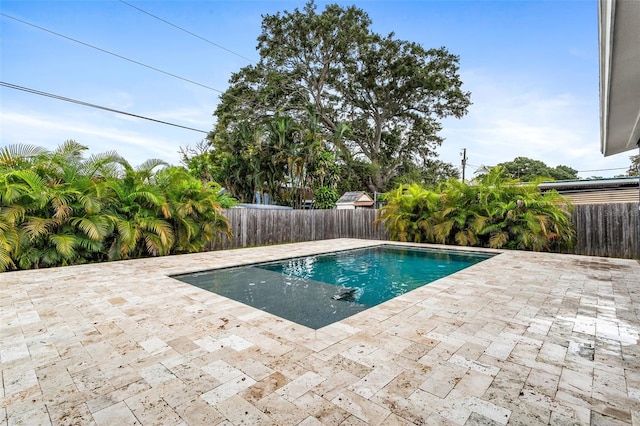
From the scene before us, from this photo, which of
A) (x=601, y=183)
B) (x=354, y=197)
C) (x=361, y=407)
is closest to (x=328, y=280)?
(x=361, y=407)

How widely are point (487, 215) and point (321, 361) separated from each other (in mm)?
7541

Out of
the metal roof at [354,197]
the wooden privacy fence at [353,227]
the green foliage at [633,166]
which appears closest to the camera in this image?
the wooden privacy fence at [353,227]

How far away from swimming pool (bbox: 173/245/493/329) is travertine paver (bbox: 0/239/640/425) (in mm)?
514

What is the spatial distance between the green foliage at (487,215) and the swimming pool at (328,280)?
1103 millimetres

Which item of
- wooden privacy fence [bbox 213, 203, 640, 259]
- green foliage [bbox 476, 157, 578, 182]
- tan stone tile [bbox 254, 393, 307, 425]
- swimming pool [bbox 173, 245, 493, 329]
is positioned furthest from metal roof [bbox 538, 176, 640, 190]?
green foliage [bbox 476, 157, 578, 182]

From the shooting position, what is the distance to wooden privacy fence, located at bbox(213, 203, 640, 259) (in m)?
7.13

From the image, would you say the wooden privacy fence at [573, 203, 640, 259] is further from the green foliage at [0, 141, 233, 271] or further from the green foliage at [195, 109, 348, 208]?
the green foliage at [195, 109, 348, 208]

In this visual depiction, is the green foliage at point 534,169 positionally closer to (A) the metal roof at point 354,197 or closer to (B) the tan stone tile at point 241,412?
(A) the metal roof at point 354,197

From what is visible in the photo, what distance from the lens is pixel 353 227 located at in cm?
1148

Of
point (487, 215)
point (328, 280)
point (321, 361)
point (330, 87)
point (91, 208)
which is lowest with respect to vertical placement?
point (328, 280)

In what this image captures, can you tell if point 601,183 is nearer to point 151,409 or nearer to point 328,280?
point 328,280

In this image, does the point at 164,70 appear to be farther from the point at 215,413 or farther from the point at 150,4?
the point at 215,413

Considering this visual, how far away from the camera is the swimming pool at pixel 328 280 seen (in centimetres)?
354

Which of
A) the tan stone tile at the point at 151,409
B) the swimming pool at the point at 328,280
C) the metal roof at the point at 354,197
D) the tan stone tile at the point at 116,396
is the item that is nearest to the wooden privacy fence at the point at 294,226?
the swimming pool at the point at 328,280
